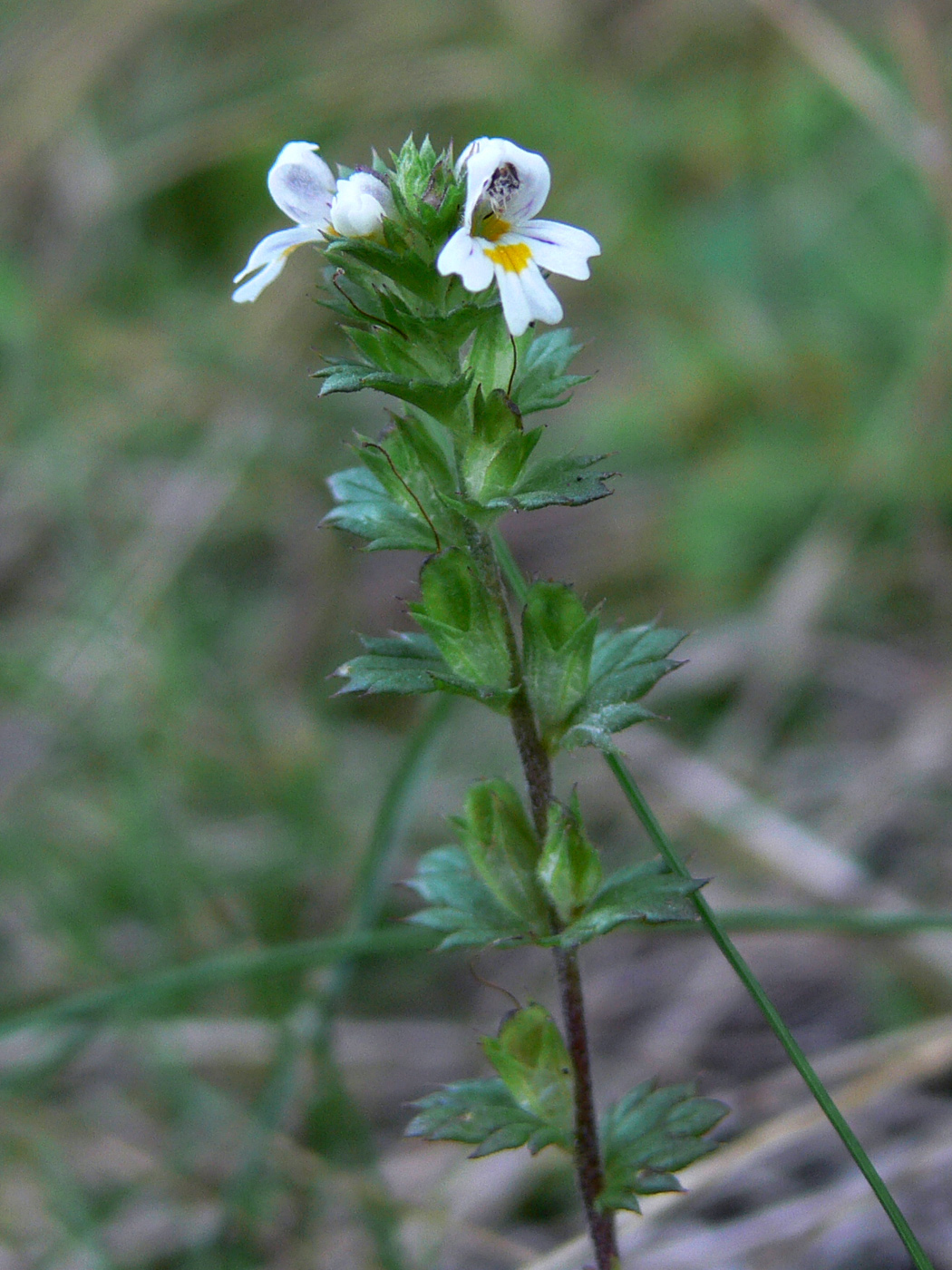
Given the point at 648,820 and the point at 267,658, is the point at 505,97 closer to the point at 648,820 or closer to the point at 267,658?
the point at 267,658

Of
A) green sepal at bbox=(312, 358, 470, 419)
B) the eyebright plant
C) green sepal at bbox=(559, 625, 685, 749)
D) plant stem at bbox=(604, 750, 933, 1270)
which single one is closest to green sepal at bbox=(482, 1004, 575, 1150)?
the eyebright plant

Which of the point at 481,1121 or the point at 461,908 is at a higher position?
the point at 461,908

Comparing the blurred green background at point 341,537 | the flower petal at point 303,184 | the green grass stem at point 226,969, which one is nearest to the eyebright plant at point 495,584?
the flower petal at point 303,184

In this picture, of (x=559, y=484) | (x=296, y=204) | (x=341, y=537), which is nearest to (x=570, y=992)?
(x=559, y=484)

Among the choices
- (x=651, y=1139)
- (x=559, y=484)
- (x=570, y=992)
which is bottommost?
(x=651, y=1139)

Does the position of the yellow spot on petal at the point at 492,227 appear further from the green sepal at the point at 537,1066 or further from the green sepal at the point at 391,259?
the green sepal at the point at 537,1066

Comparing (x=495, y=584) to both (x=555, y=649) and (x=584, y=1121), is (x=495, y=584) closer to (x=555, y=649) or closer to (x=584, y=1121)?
(x=555, y=649)

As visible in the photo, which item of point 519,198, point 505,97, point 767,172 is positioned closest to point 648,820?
point 519,198
